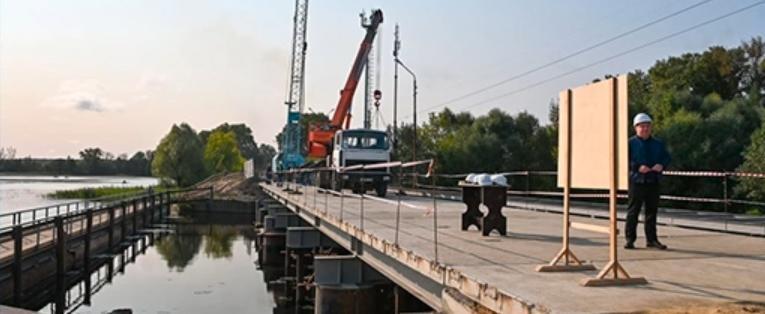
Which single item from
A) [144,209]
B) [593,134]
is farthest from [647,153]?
[144,209]

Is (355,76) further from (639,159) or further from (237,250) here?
(639,159)

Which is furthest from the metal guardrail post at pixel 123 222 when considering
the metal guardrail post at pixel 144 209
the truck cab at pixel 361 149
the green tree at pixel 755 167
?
the green tree at pixel 755 167

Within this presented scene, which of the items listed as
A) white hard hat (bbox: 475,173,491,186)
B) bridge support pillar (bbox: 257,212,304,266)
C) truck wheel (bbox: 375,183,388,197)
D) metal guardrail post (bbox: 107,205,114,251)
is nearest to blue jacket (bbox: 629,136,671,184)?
white hard hat (bbox: 475,173,491,186)

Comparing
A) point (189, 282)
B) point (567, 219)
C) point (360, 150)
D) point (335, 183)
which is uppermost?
point (360, 150)

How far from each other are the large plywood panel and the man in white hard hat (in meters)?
2.38

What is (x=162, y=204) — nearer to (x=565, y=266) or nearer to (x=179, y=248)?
(x=179, y=248)

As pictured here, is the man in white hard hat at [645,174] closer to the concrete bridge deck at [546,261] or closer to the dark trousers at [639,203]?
the dark trousers at [639,203]

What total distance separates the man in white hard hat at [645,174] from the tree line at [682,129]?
28451 mm

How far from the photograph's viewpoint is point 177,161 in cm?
9850

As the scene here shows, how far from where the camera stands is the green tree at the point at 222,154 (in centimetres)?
11688

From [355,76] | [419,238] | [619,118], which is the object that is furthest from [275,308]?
[355,76]

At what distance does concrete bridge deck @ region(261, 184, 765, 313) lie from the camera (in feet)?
19.9

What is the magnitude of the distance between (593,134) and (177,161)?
96.2 meters

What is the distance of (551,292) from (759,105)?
47.6 meters
